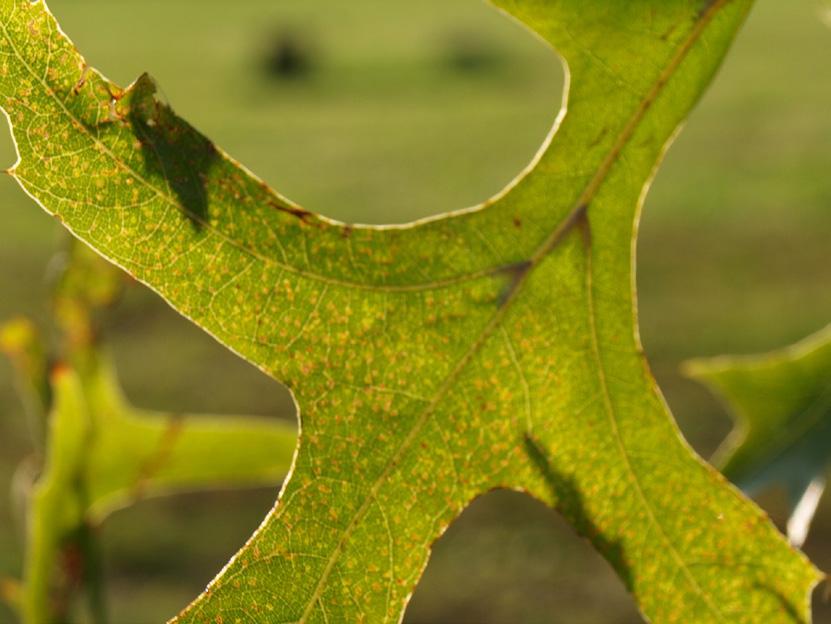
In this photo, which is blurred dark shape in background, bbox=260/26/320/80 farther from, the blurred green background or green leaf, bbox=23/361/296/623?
green leaf, bbox=23/361/296/623

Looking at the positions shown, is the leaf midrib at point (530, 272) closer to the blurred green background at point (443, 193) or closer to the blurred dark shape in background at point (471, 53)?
the blurred green background at point (443, 193)

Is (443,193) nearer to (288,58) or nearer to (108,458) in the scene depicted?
(288,58)

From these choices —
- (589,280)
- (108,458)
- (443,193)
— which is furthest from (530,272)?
(443,193)

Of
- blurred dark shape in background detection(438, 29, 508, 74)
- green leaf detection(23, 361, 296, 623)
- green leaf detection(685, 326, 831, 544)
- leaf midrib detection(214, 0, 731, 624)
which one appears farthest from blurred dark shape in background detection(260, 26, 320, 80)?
leaf midrib detection(214, 0, 731, 624)

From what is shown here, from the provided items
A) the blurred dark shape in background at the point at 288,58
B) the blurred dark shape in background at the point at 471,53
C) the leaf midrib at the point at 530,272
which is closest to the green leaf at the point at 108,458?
the leaf midrib at the point at 530,272

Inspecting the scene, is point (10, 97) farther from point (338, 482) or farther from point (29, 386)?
point (29, 386)

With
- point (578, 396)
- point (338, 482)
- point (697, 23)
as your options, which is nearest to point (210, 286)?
point (338, 482)
